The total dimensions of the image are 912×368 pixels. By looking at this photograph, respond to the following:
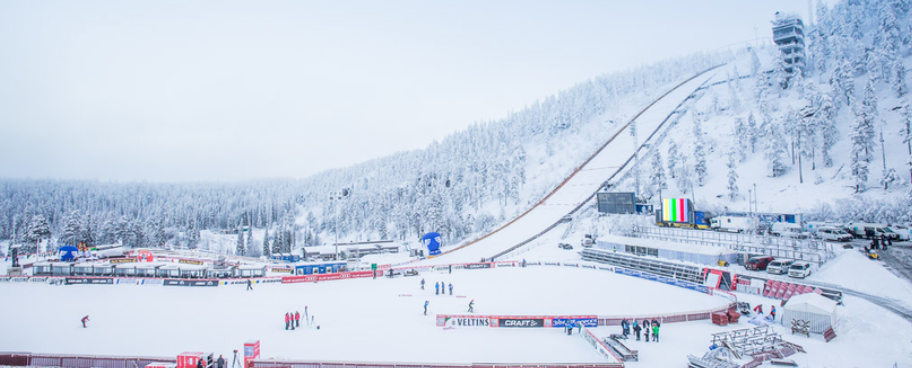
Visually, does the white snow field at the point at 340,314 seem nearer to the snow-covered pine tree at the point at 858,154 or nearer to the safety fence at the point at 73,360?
the safety fence at the point at 73,360

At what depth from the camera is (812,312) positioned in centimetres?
2044

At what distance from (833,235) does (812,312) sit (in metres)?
27.2

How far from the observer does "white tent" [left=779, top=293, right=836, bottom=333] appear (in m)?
20.1

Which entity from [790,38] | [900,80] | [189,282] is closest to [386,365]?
[189,282]

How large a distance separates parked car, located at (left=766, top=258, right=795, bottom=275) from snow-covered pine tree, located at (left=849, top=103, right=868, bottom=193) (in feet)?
96.5

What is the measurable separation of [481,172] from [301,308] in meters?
79.7

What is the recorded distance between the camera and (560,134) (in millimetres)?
137625

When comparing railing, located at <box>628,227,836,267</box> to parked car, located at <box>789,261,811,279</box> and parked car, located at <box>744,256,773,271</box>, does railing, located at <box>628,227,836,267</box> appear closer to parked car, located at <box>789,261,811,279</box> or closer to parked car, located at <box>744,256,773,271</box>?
parked car, located at <box>789,261,811,279</box>

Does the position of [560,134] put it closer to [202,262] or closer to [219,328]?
[202,262]

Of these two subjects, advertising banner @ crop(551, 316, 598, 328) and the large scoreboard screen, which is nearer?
advertising banner @ crop(551, 316, 598, 328)

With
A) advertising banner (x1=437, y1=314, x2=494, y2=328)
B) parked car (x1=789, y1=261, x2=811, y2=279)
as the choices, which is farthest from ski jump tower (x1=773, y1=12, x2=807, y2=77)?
advertising banner (x1=437, y1=314, x2=494, y2=328)

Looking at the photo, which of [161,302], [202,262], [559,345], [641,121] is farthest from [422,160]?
[559,345]

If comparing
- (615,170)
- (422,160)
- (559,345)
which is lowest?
(559,345)

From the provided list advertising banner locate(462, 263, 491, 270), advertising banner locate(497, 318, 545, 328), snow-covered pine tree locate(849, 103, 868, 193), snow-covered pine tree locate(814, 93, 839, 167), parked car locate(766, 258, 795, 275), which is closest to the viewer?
advertising banner locate(497, 318, 545, 328)
